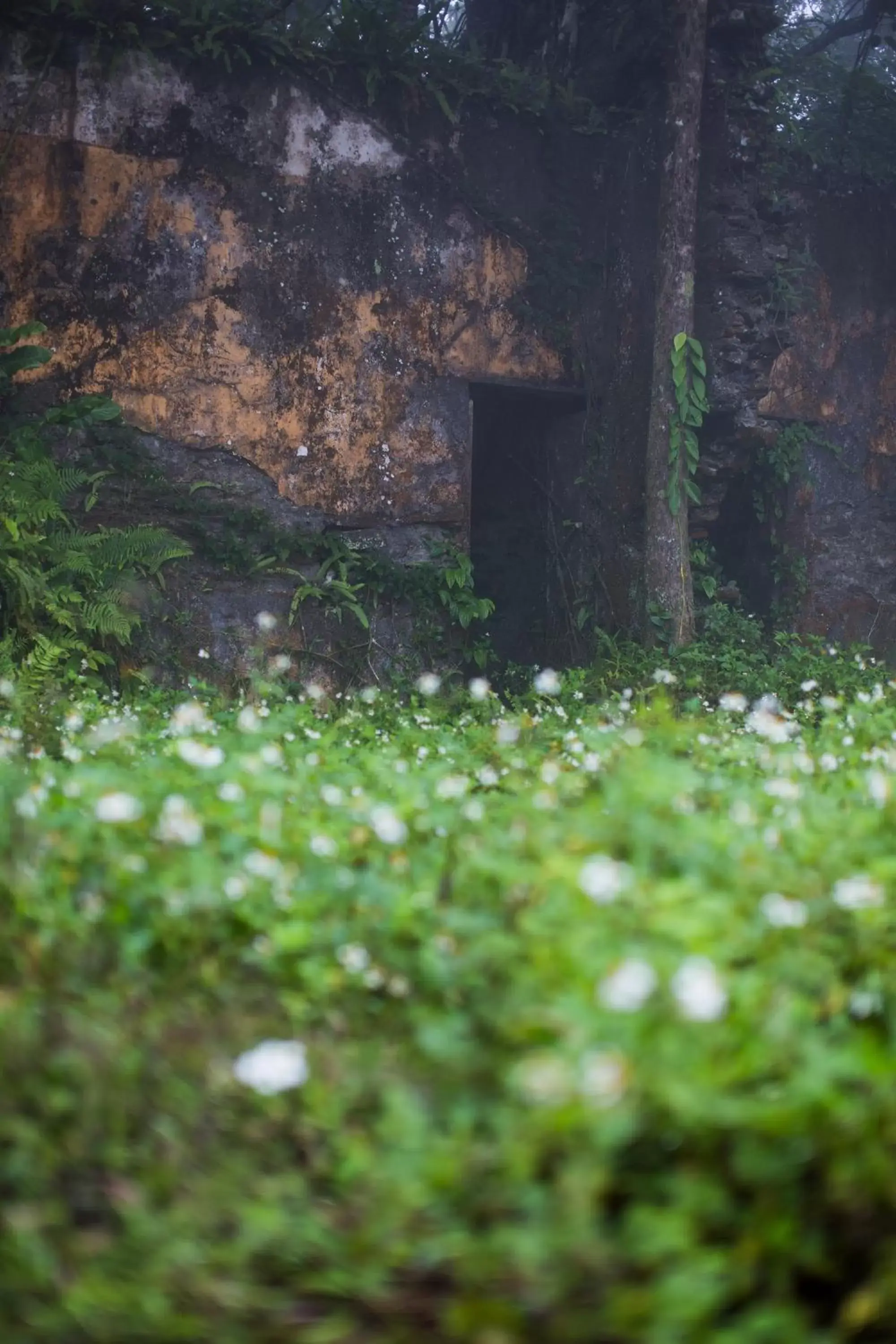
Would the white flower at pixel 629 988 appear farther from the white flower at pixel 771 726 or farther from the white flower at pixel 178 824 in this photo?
the white flower at pixel 771 726

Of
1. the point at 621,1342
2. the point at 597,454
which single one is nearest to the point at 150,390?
the point at 597,454

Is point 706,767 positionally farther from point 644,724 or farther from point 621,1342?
point 621,1342

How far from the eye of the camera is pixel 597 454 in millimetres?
9766

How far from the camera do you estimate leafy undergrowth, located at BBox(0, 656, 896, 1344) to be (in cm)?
154

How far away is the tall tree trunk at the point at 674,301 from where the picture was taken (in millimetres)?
9055

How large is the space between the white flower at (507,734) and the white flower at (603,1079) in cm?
242

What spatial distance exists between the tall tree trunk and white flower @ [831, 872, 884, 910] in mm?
6952

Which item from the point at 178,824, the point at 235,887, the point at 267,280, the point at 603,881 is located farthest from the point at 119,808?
the point at 267,280

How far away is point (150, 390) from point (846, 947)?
7006 mm

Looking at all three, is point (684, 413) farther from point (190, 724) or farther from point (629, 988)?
point (629, 988)

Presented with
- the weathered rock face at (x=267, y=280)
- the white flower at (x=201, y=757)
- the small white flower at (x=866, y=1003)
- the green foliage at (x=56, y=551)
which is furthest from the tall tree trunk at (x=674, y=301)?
the small white flower at (x=866, y=1003)

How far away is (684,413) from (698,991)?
8003 mm

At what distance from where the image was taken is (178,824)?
248 cm

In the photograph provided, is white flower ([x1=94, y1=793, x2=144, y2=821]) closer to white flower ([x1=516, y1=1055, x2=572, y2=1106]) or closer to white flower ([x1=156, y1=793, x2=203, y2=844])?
white flower ([x1=156, y1=793, x2=203, y2=844])
